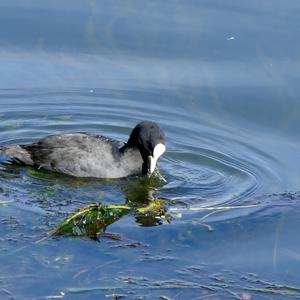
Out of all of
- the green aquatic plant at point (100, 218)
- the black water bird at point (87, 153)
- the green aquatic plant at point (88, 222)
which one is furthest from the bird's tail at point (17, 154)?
the green aquatic plant at point (88, 222)

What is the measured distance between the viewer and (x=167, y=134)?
31.1 ft

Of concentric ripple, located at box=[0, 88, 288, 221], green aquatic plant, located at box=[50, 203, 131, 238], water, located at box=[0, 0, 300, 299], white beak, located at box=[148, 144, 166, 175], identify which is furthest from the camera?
white beak, located at box=[148, 144, 166, 175]

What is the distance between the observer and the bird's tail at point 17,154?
8.81m

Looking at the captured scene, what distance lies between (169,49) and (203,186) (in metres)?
2.89

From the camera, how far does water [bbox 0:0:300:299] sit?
6449 millimetres

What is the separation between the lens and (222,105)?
9914mm

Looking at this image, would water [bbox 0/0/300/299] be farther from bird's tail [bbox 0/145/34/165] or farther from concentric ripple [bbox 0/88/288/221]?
bird's tail [bbox 0/145/34/165]

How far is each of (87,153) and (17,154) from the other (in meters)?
0.66

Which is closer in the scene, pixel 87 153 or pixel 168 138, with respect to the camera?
pixel 87 153

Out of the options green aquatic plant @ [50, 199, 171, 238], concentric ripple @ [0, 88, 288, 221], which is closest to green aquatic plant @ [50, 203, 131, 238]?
green aquatic plant @ [50, 199, 171, 238]

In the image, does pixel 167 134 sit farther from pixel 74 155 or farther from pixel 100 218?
pixel 100 218

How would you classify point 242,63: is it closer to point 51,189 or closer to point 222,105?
point 222,105

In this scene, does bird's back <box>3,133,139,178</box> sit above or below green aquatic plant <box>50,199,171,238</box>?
above

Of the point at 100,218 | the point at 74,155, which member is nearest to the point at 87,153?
the point at 74,155
